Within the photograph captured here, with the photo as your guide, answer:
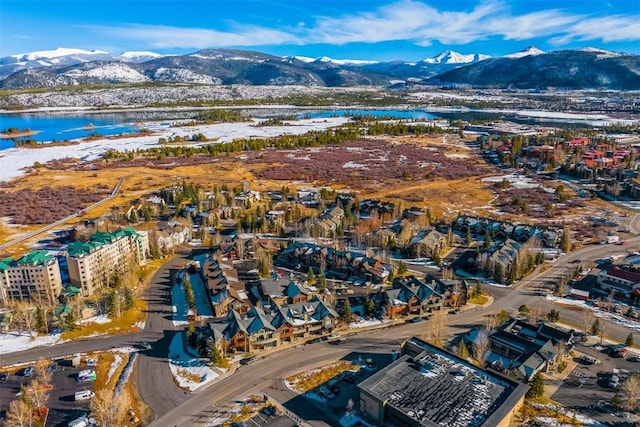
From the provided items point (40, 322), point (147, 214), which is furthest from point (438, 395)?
point (147, 214)

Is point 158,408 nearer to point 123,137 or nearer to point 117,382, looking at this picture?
point 117,382

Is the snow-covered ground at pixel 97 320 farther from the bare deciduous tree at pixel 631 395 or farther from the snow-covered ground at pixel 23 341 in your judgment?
the bare deciduous tree at pixel 631 395

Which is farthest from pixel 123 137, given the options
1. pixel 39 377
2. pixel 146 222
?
pixel 39 377

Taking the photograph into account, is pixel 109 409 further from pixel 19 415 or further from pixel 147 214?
pixel 147 214

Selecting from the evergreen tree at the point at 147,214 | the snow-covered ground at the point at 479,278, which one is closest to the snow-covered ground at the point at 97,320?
the evergreen tree at the point at 147,214

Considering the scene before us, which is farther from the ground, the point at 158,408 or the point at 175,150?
the point at 175,150

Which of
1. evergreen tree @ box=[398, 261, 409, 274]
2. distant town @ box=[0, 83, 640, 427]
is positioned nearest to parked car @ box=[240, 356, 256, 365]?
distant town @ box=[0, 83, 640, 427]

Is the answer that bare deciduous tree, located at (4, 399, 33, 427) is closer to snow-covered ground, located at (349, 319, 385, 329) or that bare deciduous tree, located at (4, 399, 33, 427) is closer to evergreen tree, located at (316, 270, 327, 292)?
snow-covered ground, located at (349, 319, 385, 329)
